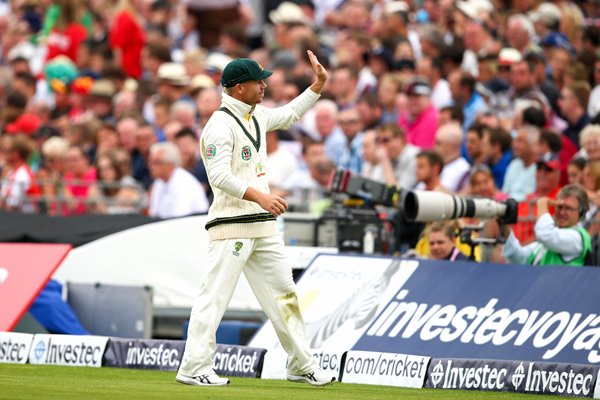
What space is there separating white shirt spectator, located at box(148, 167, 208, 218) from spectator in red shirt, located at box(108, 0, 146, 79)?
28.7 feet

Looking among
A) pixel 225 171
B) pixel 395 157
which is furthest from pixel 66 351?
pixel 395 157

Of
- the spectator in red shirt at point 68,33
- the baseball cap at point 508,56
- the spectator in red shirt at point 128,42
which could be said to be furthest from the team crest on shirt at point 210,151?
the spectator in red shirt at point 68,33

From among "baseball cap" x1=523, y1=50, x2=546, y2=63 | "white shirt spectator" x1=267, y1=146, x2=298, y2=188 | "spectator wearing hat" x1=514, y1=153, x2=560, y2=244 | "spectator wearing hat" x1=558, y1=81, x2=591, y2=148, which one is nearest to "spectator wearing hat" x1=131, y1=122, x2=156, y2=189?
"white shirt spectator" x1=267, y1=146, x2=298, y2=188

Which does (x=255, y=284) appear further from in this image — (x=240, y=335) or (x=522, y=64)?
(x=522, y=64)

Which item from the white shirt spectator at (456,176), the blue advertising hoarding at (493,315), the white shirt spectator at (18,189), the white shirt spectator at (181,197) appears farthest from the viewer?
the white shirt spectator at (18,189)

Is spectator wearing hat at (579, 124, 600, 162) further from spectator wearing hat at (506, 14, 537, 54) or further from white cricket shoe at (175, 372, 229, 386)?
white cricket shoe at (175, 372, 229, 386)

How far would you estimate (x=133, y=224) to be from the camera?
57.4 ft

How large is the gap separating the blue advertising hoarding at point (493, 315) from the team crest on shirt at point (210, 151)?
2.67m

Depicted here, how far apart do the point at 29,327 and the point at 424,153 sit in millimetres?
4623

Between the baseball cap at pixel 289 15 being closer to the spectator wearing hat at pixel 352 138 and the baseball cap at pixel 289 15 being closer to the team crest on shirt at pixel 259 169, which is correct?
the spectator wearing hat at pixel 352 138

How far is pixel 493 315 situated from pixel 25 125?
44.9 feet

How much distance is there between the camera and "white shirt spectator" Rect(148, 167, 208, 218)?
1889cm

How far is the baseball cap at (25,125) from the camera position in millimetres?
24516

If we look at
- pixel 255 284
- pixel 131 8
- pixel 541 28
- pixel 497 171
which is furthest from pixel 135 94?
pixel 255 284
